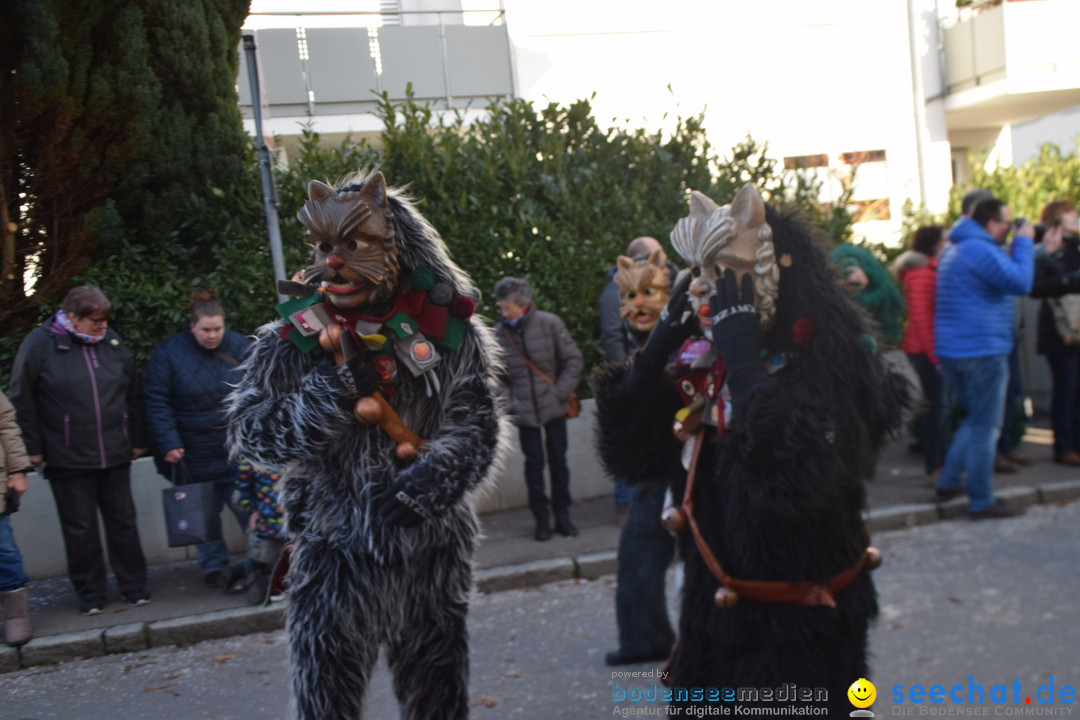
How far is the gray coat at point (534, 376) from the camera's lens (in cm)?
668

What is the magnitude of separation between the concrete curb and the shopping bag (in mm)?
474

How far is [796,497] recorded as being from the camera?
2.42 metres

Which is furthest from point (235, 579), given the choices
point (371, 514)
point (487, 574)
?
point (371, 514)

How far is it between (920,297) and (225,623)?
18.5 feet

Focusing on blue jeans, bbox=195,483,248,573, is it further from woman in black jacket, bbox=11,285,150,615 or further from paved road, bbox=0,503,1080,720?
paved road, bbox=0,503,1080,720

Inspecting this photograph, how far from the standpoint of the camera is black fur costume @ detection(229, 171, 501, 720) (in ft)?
9.72

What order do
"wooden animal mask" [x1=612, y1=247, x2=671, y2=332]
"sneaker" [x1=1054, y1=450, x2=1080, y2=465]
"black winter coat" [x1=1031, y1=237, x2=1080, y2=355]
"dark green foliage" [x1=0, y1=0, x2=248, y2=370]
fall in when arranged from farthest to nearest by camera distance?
"sneaker" [x1=1054, y1=450, x2=1080, y2=465] < "black winter coat" [x1=1031, y1=237, x2=1080, y2=355] < "dark green foliage" [x1=0, y1=0, x2=248, y2=370] < "wooden animal mask" [x1=612, y1=247, x2=671, y2=332]

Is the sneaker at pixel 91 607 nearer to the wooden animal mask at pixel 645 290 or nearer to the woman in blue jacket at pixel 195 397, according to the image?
the woman in blue jacket at pixel 195 397

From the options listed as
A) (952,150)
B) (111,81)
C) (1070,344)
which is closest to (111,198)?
(111,81)

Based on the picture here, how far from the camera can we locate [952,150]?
16484 millimetres

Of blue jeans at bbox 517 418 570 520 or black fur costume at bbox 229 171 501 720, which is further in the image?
blue jeans at bbox 517 418 570 520

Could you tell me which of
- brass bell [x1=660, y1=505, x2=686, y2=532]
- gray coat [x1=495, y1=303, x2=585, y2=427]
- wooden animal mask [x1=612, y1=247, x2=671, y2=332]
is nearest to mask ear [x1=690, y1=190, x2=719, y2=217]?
brass bell [x1=660, y1=505, x2=686, y2=532]

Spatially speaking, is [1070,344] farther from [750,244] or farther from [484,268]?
[750,244]

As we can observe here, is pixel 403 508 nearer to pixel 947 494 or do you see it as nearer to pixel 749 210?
pixel 749 210
